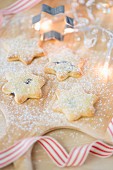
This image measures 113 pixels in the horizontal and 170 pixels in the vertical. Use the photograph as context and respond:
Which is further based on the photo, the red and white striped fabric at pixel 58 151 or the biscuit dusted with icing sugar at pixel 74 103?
the biscuit dusted with icing sugar at pixel 74 103

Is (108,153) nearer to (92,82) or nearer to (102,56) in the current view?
(92,82)

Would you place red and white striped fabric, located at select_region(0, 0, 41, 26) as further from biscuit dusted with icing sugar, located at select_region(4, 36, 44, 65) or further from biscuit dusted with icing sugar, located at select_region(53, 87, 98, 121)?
biscuit dusted with icing sugar, located at select_region(53, 87, 98, 121)

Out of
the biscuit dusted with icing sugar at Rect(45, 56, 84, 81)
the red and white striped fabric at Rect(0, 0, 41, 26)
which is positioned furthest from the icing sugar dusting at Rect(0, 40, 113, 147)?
the red and white striped fabric at Rect(0, 0, 41, 26)

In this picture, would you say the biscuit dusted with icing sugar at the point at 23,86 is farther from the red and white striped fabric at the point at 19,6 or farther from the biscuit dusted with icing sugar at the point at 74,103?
the red and white striped fabric at the point at 19,6

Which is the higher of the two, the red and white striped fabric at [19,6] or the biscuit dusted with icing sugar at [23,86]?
the red and white striped fabric at [19,6]

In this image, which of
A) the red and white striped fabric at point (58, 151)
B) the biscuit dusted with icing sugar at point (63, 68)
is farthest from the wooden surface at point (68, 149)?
the biscuit dusted with icing sugar at point (63, 68)

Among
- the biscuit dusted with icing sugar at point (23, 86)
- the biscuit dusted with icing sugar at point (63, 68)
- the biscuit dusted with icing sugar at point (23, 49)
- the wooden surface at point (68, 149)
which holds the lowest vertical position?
the wooden surface at point (68, 149)
